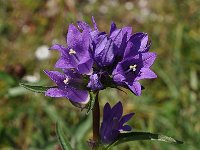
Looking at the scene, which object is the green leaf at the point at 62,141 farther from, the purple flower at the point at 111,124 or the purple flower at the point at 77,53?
the purple flower at the point at 77,53

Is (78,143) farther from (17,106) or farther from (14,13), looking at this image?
(14,13)

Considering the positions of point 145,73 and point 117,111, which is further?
point 117,111

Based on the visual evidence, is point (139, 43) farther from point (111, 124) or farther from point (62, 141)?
point (62, 141)

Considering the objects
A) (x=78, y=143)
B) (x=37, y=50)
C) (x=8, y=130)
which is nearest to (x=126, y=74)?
(x=78, y=143)

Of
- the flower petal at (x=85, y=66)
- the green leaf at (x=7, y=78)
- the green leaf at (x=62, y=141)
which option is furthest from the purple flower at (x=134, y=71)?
the green leaf at (x=7, y=78)

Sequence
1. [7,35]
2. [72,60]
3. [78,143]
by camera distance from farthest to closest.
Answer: [7,35]
[78,143]
[72,60]

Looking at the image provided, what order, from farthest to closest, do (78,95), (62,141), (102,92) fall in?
(102,92)
(62,141)
(78,95)

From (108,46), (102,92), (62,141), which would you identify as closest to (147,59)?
(108,46)
